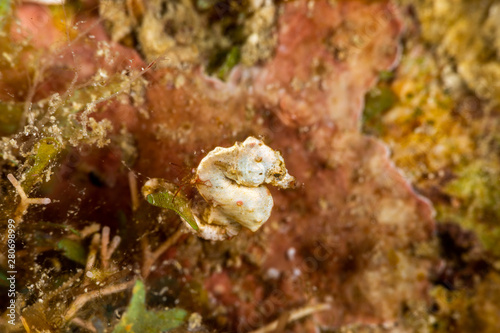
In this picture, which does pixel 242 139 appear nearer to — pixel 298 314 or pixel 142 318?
pixel 142 318

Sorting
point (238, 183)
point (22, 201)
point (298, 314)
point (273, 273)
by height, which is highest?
point (238, 183)

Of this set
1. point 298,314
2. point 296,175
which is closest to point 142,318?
point 298,314

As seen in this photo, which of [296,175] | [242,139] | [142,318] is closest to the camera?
[142,318]

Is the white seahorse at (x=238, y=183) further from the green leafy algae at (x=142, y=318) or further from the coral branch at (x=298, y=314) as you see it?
the coral branch at (x=298, y=314)

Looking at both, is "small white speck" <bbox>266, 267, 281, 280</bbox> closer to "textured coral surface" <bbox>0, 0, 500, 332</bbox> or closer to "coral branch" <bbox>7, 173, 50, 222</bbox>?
"textured coral surface" <bbox>0, 0, 500, 332</bbox>

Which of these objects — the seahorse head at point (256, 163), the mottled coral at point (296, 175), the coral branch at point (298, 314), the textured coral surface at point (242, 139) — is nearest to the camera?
the seahorse head at point (256, 163)

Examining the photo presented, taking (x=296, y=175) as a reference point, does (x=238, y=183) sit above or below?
above

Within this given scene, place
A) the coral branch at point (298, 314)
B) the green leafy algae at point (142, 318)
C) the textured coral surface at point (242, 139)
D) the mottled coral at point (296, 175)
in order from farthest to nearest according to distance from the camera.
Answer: the coral branch at point (298, 314) < the mottled coral at point (296, 175) < the textured coral surface at point (242, 139) < the green leafy algae at point (142, 318)

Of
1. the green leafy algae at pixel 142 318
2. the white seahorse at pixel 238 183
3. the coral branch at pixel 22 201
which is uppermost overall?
the white seahorse at pixel 238 183

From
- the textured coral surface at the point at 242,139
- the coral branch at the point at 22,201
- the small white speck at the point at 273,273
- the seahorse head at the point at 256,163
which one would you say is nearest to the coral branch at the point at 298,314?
the textured coral surface at the point at 242,139

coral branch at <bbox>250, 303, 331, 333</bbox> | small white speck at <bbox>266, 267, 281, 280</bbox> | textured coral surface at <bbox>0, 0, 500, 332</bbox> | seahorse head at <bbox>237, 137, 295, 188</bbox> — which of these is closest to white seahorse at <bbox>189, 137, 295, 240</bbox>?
seahorse head at <bbox>237, 137, 295, 188</bbox>

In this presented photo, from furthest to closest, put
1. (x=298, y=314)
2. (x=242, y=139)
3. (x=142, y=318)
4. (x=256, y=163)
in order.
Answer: (x=298, y=314), (x=242, y=139), (x=142, y=318), (x=256, y=163)

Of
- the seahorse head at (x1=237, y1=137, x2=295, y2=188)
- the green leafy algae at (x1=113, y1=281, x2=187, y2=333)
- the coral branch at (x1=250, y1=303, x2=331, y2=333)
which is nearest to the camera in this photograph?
the seahorse head at (x1=237, y1=137, x2=295, y2=188)

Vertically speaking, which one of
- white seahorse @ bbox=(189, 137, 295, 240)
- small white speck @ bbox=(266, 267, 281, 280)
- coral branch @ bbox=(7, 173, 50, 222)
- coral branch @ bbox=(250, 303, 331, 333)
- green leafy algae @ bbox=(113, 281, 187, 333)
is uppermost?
white seahorse @ bbox=(189, 137, 295, 240)
